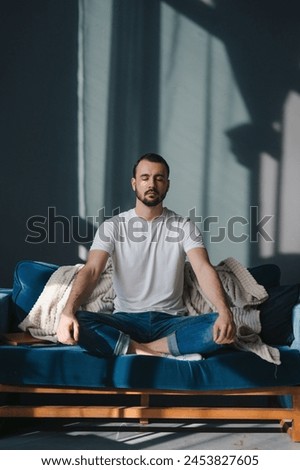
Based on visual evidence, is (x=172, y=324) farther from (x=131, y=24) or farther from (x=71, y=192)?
(x=131, y=24)

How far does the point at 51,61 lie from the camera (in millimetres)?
4160

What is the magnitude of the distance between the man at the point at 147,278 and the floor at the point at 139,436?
13.6 inches

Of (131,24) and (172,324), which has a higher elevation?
(131,24)

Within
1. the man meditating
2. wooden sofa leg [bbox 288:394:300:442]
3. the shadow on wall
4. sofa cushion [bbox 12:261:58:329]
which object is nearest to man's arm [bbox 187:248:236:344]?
the man meditating

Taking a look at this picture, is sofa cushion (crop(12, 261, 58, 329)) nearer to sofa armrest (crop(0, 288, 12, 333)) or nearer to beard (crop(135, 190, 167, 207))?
sofa armrest (crop(0, 288, 12, 333))

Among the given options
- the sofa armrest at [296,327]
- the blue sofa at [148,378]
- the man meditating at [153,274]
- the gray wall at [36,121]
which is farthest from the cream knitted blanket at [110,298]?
the gray wall at [36,121]

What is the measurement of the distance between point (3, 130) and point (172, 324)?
1704 mm

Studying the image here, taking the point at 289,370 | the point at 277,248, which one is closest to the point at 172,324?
the point at 289,370

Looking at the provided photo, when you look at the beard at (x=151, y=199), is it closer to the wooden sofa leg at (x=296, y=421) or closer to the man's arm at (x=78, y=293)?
the man's arm at (x=78, y=293)

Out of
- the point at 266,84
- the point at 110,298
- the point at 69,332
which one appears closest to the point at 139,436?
the point at 69,332

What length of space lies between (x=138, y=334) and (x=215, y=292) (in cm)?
36
